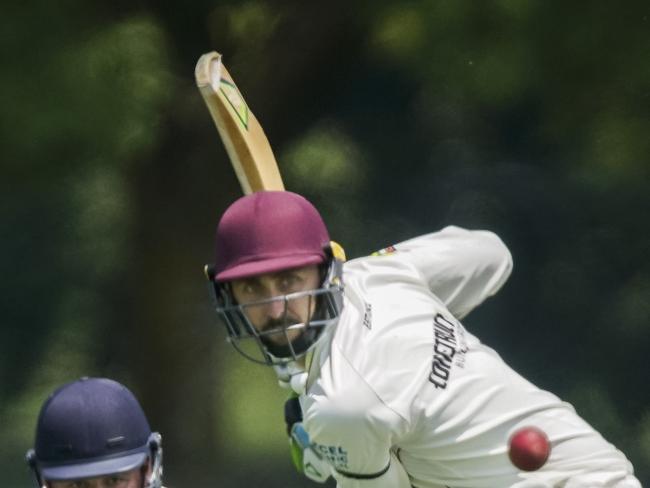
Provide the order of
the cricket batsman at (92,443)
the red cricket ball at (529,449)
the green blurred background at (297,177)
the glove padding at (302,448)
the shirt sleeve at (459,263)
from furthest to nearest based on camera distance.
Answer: the green blurred background at (297,177) → the shirt sleeve at (459,263) → the glove padding at (302,448) → the red cricket ball at (529,449) → the cricket batsman at (92,443)

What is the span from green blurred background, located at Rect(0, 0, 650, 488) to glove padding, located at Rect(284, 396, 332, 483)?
1625 millimetres

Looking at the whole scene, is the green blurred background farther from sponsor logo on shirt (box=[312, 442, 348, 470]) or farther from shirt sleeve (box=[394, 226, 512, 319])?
sponsor logo on shirt (box=[312, 442, 348, 470])

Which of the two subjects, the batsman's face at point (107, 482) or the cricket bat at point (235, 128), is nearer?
the batsman's face at point (107, 482)

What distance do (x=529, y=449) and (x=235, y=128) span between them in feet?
4.16

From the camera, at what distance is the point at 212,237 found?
4.85m

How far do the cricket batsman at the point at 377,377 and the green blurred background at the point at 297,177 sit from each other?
1.60 metres

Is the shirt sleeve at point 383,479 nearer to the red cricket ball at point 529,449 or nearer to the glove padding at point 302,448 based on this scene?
the glove padding at point 302,448

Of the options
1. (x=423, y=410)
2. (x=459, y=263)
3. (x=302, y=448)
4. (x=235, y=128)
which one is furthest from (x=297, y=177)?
(x=423, y=410)

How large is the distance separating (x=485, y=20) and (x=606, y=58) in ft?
1.36

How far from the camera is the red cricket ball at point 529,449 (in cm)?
288

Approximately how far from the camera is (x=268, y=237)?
292 centimetres

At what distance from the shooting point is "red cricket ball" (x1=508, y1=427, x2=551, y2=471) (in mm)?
2875

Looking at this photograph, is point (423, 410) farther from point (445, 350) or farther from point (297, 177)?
point (297, 177)

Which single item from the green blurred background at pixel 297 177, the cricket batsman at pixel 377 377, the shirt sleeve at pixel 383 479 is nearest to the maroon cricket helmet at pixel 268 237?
the cricket batsman at pixel 377 377
